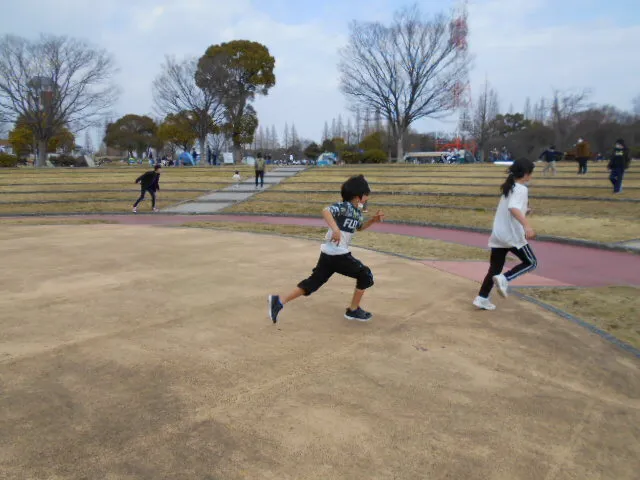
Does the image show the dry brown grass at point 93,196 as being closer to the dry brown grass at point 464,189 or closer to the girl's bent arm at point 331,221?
the dry brown grass at point 464,189

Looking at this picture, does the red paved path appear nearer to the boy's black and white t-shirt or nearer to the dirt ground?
the dirt ground

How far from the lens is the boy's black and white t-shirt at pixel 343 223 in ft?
15.0

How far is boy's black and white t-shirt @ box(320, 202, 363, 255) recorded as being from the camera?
4.59m

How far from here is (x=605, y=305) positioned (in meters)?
5.77

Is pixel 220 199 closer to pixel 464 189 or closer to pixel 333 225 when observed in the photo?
pixel 464 189

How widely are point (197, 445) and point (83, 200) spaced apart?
1918 cm

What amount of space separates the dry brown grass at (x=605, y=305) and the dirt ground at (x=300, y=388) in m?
0.45

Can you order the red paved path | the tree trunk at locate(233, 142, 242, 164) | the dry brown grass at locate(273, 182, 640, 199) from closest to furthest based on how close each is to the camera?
the red paved path
the dry brown grass at locate(273, 182, 640, 199)
the tree trunk at locate(233, 142, 242, 164)

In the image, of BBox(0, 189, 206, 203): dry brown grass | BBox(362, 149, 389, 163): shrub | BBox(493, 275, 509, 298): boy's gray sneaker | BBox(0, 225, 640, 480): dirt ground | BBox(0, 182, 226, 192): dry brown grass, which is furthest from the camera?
→ BBox(362, 149, 389, 163): shrub

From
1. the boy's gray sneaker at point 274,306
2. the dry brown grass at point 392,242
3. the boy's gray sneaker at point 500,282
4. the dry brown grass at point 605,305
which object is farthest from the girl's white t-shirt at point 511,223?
the dry brown grass at point 392,242

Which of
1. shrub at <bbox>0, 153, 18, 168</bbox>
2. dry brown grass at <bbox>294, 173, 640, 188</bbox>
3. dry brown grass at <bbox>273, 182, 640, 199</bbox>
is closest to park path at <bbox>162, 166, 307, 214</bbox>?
dry brown grass at <bbox>273, 182, 640, 199</bbox>

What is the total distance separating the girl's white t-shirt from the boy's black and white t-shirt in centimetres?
173

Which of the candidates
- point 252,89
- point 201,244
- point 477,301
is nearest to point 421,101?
point 252,89

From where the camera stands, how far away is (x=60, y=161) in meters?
46.3
